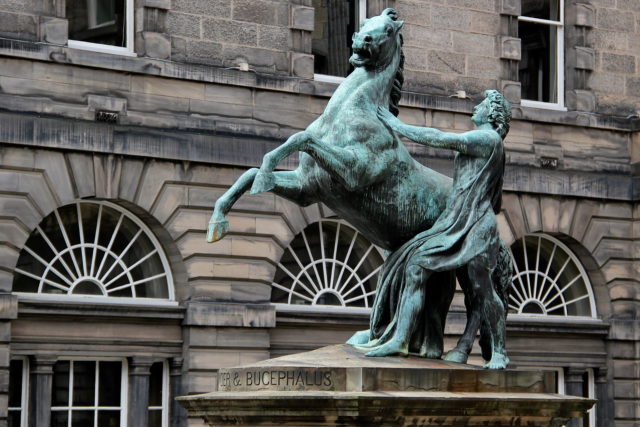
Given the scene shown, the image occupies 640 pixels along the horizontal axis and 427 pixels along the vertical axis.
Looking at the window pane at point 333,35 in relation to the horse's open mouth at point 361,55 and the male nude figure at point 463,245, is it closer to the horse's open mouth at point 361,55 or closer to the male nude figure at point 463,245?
the horse's open mouth at point 361,55

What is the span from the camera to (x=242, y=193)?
11508 millimetres

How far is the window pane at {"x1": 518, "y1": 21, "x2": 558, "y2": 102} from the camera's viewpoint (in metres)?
27.2

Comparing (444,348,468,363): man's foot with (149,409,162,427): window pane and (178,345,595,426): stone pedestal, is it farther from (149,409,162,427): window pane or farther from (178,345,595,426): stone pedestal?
(149,409,162,427): window pane

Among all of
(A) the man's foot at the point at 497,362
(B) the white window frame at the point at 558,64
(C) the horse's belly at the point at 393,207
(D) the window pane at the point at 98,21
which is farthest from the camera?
(B) the white window frame at the point at 558,64

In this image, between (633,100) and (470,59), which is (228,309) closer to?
(470,59)

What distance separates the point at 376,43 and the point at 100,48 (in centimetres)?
1120

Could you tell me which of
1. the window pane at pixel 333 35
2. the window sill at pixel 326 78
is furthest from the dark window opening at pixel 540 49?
the window sill at pixel 326 78

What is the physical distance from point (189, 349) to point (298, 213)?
2528 mm

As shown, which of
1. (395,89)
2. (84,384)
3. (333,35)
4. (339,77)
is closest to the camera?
(395,89)

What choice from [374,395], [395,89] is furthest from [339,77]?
[374,395]

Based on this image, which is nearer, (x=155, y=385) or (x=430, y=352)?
(x=430, y=352)

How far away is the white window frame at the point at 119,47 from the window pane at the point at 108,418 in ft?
15.2

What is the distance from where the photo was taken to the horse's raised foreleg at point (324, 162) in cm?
1111

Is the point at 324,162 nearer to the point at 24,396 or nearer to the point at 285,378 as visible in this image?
the point at 285,378
